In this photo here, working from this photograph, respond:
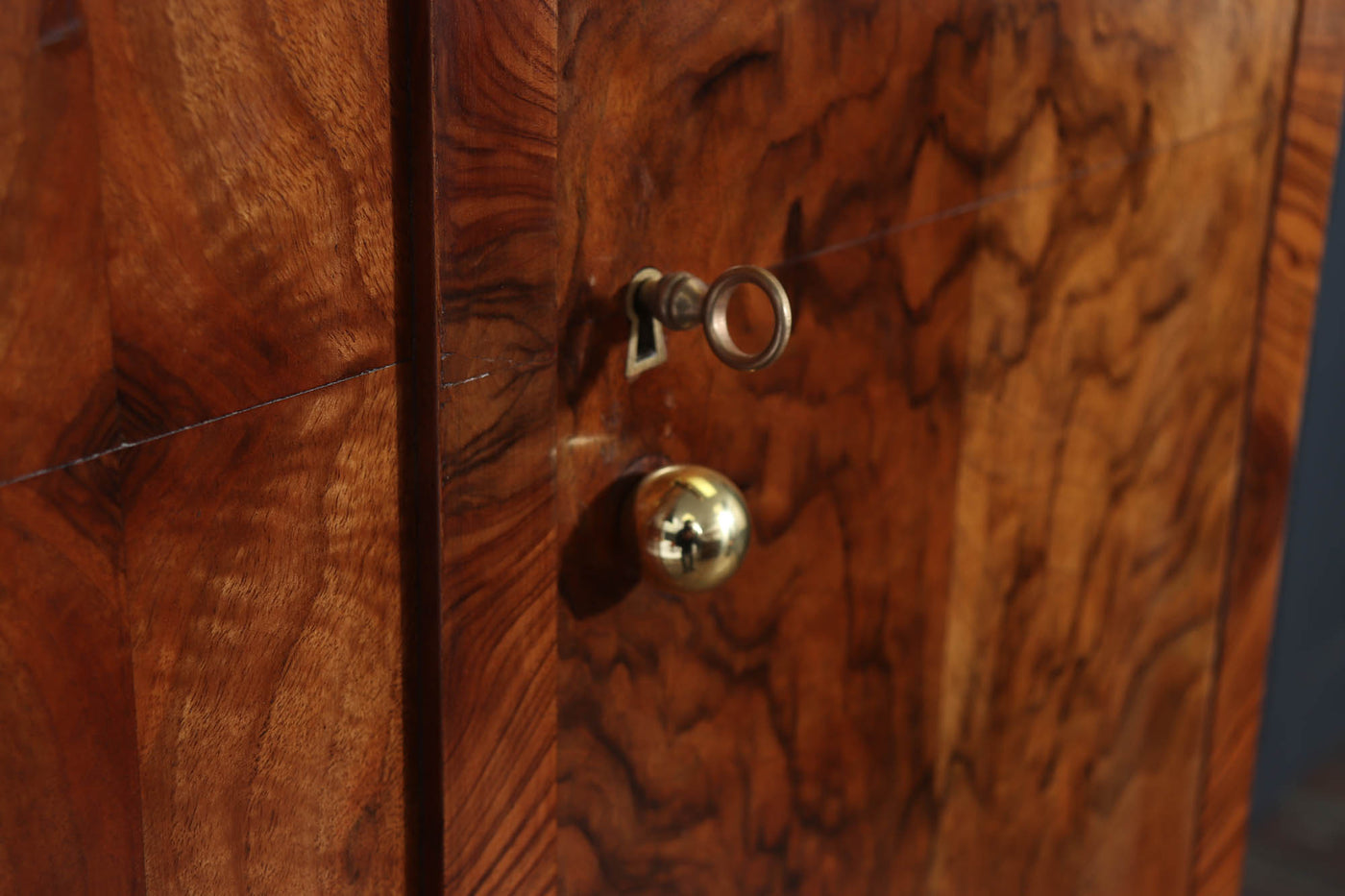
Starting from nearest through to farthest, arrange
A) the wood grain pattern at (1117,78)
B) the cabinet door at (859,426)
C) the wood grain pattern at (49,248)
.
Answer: the wood grain pattern at (49,248), the cabinet door at (859,426), the wood grain pattern at (1117,78)

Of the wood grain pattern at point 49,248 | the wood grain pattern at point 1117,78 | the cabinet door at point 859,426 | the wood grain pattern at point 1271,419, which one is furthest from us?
the wood grain pattern at point 1271,419

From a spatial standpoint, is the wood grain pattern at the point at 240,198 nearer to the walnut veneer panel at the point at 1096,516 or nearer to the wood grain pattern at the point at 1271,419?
the walnut veneer panel at the point at 1096,516

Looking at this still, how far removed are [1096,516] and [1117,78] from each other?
0.78 feet

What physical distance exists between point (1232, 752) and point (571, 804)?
0.67 meters

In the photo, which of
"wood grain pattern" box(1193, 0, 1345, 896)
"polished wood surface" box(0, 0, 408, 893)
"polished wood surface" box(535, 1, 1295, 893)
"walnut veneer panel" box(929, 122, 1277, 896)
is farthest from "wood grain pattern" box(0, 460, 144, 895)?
"wood grain pattern" box(1193, 0, 1345, 896)

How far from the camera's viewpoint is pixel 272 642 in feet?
1.23

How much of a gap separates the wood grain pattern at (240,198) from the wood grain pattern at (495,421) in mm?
20

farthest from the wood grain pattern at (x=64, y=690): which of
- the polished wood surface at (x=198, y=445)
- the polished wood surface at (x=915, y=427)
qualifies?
the polished wood surface at (x=915, y=427)

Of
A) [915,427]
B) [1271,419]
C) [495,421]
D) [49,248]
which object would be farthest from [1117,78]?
[49,248]

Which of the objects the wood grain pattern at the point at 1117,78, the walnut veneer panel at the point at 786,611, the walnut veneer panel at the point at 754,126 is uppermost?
the wood grain pattern at the point at 1117,78

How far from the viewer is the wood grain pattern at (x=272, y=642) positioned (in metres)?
0.35

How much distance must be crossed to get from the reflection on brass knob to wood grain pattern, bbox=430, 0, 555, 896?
0.13 feet

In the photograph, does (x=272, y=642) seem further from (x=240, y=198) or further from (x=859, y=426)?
(x=859, y=426)

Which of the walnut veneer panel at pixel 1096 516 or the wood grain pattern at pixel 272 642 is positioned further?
the walnut veneer panel at pixel 1096 516
